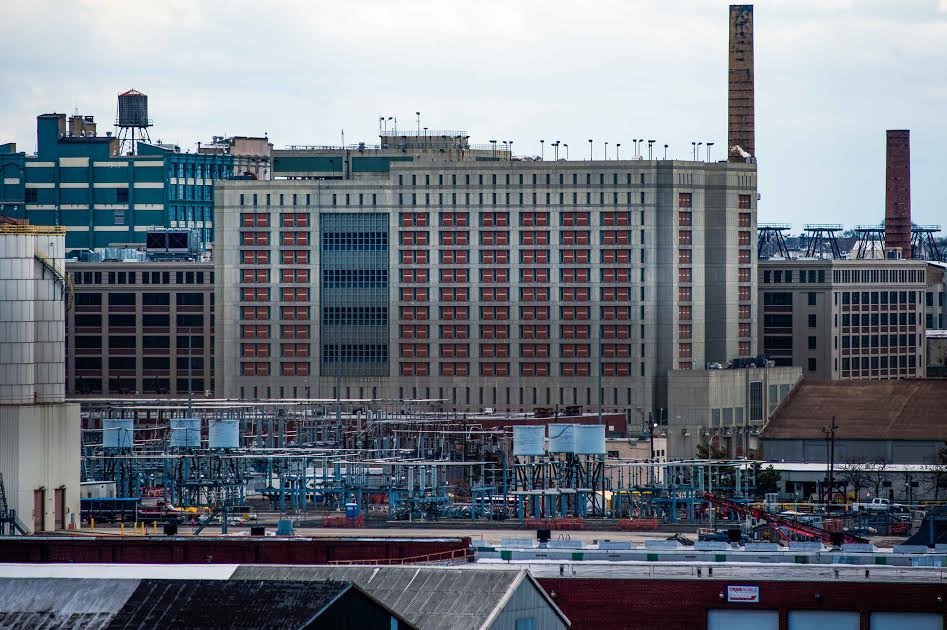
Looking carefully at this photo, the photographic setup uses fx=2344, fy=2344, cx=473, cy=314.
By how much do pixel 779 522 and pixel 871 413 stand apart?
258ft

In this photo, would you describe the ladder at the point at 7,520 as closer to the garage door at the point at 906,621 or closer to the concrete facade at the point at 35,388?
the concrete facade at the point at 35,388

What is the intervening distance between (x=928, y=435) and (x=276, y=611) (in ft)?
417

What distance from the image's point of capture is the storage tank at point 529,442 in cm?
14312

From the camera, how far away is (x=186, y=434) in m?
150

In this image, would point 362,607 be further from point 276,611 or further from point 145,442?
point 145,442

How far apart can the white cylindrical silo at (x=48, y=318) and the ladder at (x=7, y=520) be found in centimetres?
768

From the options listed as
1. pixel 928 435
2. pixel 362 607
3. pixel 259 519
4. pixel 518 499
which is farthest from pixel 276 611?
pixel 928 435

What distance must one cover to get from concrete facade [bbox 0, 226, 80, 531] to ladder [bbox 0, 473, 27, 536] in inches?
48.8

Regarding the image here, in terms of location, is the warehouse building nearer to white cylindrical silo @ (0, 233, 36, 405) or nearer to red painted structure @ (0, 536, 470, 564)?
white cylindrical silo @ (0, 233, 36, 405)

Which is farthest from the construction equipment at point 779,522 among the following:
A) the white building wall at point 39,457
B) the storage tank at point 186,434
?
the white building wall at point 39,457

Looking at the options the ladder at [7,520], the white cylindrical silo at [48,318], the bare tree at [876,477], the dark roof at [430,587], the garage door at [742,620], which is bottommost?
the bare tree at [876,477]

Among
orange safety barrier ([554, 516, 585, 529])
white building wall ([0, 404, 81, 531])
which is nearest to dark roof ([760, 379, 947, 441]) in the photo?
orange safety barrier ([554, 516, 585, 529])

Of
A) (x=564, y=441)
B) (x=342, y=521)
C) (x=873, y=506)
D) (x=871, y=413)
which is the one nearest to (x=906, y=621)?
(x=342, y=521)

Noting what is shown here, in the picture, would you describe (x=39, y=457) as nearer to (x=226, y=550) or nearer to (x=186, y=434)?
(x=186, y=434)
